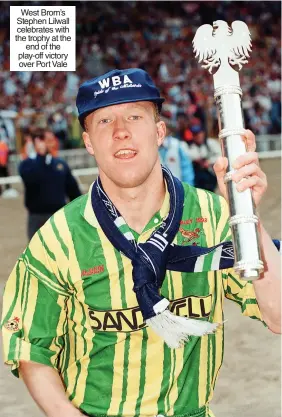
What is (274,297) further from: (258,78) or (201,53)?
(258,78)

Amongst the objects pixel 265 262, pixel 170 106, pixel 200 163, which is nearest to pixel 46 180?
pixel 200 163

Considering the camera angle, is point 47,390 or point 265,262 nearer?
point 265,262

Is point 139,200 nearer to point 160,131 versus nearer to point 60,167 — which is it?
point 160,131

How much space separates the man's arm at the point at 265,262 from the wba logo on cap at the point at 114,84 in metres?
0.63

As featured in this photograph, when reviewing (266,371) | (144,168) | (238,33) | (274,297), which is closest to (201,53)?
(238,33)

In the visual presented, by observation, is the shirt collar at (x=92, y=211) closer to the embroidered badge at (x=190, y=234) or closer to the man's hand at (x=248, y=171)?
the embroidered badge at (x=190, y=234)

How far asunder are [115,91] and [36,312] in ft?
2.56

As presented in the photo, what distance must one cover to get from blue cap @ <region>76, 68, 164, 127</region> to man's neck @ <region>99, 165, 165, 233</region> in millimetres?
272

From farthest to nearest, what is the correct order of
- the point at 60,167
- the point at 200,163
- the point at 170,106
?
the point at 170,106, the point at 200,163, the point at 60,167

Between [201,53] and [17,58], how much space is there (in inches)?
115

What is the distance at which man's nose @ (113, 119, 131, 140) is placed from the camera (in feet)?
8.96

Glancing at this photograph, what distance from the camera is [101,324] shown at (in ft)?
9.39

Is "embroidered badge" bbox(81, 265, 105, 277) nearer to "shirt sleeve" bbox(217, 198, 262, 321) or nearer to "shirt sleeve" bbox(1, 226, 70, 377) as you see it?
"shirt sleeve" bbox(1, 226, 70, 377)

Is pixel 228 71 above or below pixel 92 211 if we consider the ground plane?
above
